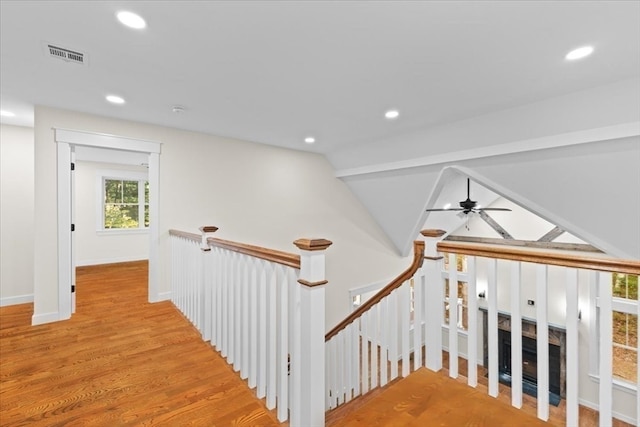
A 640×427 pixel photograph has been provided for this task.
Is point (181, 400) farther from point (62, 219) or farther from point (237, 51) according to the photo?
point (62, 219)

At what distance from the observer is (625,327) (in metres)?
4.64

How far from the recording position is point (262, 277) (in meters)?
1.81

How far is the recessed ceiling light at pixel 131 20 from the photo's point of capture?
1.72 metres

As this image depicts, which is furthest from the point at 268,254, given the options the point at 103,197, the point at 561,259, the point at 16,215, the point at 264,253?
the point at 103,197

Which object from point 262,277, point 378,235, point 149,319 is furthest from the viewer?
point 378,235

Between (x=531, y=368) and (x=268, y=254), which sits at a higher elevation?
(x=268, y=254)

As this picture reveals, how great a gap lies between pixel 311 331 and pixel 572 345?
127cm

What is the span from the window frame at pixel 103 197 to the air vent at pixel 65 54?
5.14 metres

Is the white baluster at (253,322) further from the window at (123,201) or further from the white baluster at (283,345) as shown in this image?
the window at (123,201)

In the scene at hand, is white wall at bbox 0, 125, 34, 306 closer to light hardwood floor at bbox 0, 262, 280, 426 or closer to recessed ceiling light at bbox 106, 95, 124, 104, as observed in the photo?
light hardwood floor at bbox 0, 262, 280, 426

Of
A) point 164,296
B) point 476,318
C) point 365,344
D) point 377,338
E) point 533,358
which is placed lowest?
point 533,358

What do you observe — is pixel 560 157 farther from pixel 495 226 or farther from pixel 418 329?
pixel 495 226

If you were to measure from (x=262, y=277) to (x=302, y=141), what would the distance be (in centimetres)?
329

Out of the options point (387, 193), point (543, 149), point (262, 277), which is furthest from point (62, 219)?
point (543, 149)
